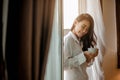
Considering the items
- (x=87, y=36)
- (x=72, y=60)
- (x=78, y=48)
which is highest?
(x=87, y=36)

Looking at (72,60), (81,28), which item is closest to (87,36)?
(81,28)

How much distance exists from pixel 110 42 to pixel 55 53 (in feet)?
4.46

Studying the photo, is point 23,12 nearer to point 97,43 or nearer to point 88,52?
point 88,52

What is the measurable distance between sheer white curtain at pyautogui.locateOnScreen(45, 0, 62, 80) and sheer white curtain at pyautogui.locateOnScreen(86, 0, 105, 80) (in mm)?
697

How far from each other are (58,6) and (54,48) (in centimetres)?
37

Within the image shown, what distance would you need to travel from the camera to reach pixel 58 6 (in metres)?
1.90

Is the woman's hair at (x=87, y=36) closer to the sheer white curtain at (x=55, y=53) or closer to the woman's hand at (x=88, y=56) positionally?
the woman's hand at (x=88, y=56)

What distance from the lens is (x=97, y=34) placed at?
261 cm

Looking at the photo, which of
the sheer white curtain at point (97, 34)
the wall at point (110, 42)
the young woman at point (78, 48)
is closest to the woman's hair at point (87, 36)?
the young woman at point (78, 48)

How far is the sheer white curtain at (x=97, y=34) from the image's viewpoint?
2572 millimetres

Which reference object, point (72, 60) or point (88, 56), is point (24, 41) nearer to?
point (72, 60)

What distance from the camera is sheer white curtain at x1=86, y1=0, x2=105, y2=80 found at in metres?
2.57

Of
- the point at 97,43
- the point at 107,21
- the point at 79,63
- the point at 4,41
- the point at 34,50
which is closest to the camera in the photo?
the point at 4,41

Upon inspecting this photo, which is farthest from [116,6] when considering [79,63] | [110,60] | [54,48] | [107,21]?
[54,48]
